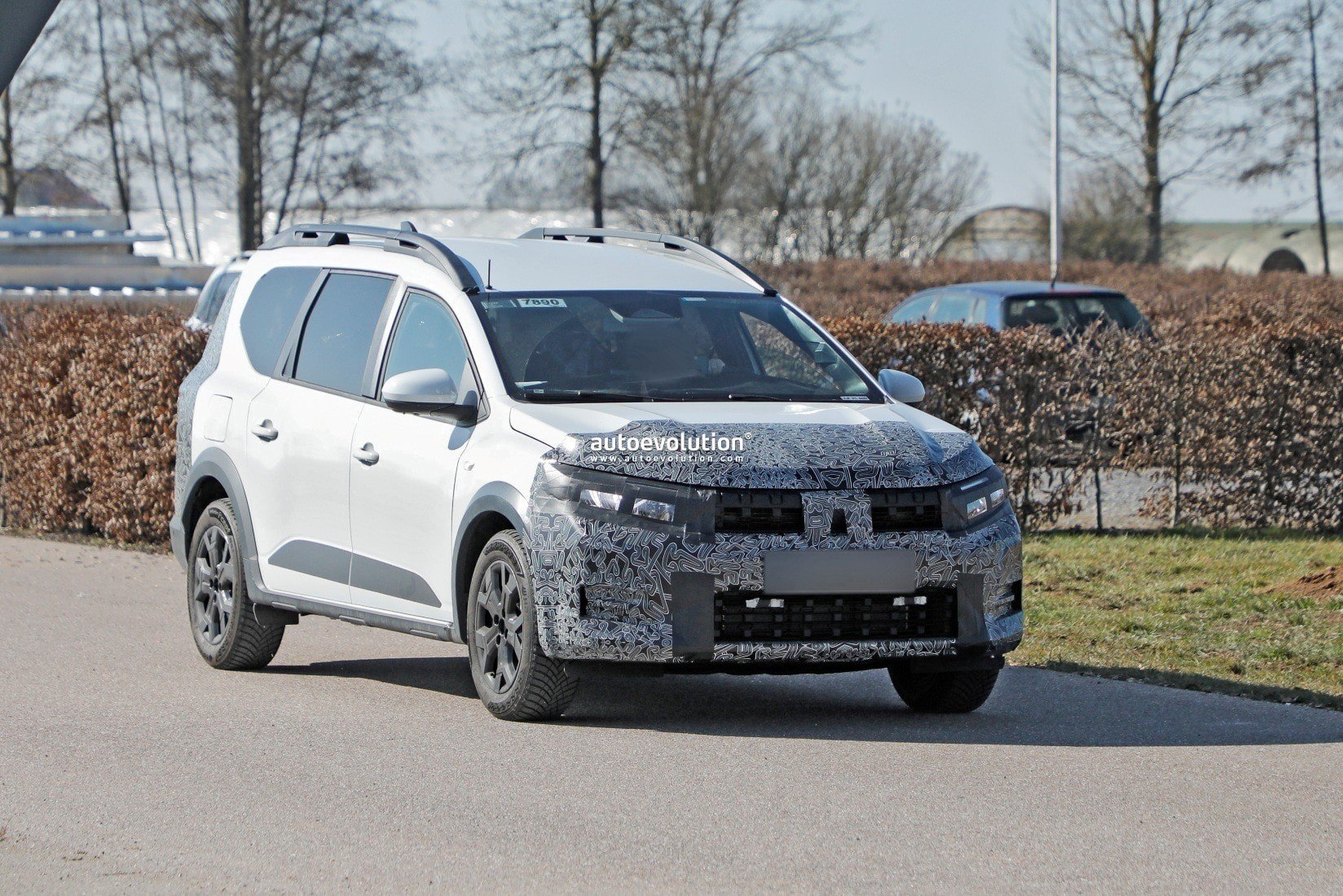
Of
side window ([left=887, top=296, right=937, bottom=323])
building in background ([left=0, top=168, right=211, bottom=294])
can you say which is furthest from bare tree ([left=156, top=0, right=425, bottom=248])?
side window ([left=887, top=296, right=937, bottom=323])

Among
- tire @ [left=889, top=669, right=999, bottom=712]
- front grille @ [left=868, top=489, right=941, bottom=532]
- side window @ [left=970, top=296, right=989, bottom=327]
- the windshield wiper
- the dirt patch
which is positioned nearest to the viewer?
front grille @ [left=868, top=489, right=941, bottom=532]

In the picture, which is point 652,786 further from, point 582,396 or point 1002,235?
point 1002,235

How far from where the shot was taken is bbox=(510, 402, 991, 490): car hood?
6.64 m

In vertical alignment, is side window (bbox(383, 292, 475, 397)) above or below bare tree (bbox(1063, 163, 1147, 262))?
below

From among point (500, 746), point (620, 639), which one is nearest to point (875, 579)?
point (620, 639)

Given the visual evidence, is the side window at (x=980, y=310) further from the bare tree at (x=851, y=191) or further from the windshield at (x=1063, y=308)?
the bare tree at (x=851, y=191)

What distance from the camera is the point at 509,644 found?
7.02 metres

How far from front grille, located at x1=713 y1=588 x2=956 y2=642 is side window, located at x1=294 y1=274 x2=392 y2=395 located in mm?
2151

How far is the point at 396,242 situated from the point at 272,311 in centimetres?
91

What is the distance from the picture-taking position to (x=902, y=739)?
6910mm

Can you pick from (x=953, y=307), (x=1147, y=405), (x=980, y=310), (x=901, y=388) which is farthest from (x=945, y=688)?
(x=953, y=307)

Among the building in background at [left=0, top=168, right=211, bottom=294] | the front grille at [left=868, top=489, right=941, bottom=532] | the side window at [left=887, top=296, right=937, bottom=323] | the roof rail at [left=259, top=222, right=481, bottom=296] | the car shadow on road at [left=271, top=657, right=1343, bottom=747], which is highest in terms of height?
the building in background at [left=0, top=168, right=211, bottom=294]

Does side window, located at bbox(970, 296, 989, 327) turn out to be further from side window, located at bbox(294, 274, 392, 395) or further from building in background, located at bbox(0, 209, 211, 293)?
building in background, located at bbox(0, 209, 211, 293)

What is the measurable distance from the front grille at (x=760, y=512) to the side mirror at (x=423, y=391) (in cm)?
123
